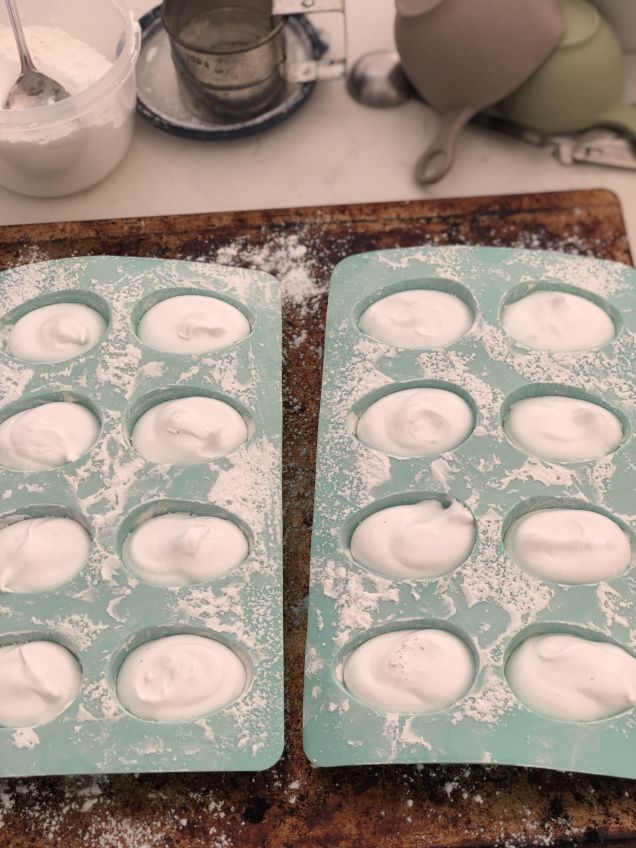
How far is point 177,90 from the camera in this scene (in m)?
2.13

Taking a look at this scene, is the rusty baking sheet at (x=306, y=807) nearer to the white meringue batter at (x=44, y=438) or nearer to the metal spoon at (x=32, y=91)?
the white meringue batter at (x=44, y=438)

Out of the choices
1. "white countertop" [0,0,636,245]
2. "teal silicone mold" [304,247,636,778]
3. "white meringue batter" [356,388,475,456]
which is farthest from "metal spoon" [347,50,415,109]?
"white meringue batter" [356,388,475,456]

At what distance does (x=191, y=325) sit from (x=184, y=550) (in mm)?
411

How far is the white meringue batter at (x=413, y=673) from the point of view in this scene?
4.41ft

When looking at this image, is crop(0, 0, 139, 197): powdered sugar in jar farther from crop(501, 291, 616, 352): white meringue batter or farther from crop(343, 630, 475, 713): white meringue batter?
crop(343, 630, 475, 713): white meringue batter

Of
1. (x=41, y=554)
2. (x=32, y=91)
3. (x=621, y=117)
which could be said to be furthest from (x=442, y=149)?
(x=41, y=554)

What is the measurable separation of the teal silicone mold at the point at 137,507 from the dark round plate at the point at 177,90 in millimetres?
464

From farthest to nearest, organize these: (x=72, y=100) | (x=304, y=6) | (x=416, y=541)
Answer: (x=304, y=6)
(x=72, y=100)
(x=416, y=541)

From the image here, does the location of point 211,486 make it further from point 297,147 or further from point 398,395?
point 297,147

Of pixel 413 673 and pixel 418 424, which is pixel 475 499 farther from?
pixel 413 673

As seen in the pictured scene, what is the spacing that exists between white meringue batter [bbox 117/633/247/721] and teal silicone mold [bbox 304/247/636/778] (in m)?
0.11

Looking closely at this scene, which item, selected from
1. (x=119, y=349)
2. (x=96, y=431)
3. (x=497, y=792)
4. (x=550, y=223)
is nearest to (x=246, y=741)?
(x=497, y=792)

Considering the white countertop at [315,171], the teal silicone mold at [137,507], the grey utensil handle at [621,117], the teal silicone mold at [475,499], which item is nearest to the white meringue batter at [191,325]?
the teal silicone mold at [137,507]

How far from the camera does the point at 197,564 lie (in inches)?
56.4
